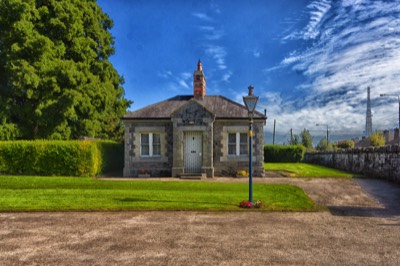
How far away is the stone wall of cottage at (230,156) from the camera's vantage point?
18.4 metres

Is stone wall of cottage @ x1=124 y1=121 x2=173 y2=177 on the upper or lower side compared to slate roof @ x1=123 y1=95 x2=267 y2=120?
lower

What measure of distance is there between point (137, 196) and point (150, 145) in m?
8.11

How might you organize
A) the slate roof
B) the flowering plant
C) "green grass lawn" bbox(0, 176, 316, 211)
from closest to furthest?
1. "green grass lawn" bbox(0, 176, 316, 211)
2. the flowering plant
3. the slate roof

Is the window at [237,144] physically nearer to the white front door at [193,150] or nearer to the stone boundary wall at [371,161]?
the white front door at [193,150]

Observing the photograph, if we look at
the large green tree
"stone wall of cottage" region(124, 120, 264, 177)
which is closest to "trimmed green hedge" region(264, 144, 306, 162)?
"stone wall of cottage" region(124, 120, 264, 177)

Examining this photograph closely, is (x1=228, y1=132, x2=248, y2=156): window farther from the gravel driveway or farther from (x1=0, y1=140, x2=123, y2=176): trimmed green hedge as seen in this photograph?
Result: the gravel driveway

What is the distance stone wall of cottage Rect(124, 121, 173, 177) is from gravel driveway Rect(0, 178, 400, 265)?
987 centimetres

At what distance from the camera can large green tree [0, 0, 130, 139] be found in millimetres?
20297

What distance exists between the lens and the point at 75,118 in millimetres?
23812

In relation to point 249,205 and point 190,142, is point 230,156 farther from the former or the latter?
point 249,205

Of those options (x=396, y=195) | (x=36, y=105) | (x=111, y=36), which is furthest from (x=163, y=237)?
(x=111, y=36)

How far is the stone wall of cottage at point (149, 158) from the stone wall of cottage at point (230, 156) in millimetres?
3282

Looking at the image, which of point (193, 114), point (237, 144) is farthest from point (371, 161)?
point (193, 114)

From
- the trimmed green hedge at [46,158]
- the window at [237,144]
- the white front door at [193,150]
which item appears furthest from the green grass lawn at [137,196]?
the window at [237,144]
